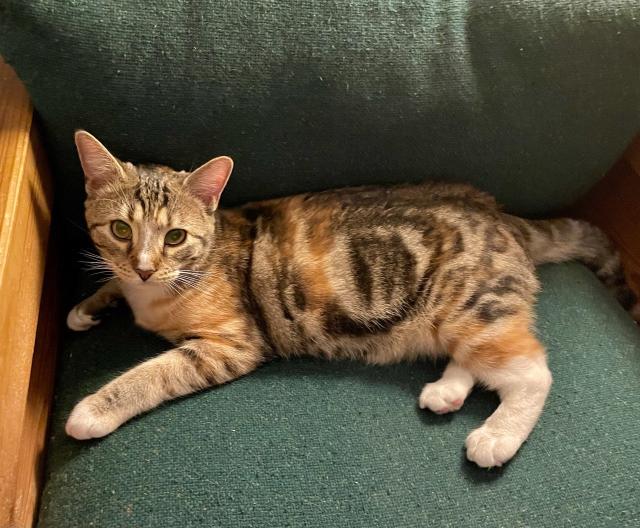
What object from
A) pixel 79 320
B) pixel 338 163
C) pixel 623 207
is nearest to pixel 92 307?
pixel 79 320

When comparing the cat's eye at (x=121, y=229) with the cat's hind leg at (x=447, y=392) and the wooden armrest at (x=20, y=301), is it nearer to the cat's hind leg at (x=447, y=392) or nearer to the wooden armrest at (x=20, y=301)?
the wooden armrest at (x=20, y=301)

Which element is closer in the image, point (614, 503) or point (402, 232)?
point (614, 503)

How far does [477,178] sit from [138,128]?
2.23 ft

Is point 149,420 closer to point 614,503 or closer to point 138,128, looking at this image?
point 138,128

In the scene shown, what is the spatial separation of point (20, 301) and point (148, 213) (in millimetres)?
279

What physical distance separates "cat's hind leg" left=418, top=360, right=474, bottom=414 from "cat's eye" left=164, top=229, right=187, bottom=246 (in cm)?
53

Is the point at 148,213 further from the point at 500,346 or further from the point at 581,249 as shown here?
the point at 581,249

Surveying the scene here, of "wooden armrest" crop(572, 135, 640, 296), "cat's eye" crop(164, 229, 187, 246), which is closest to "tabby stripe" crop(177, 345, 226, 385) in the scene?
"cat's eye" crop(164, 229, 187, 246)

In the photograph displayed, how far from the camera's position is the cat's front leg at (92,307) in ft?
3.71

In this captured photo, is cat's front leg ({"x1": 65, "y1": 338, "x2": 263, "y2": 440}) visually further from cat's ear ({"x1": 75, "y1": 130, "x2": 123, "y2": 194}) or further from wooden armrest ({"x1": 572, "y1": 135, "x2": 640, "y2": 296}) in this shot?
wooden armrest ({"x1": 572, "y1": 135, "x2": 640, "y2": 296})

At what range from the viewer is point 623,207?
4.73 ft

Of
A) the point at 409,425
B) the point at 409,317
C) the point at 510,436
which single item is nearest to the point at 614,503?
the point at 510,436

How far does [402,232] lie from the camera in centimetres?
113

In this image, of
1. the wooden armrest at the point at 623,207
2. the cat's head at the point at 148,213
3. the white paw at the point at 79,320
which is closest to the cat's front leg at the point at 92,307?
the white paw at the point at 79,320
